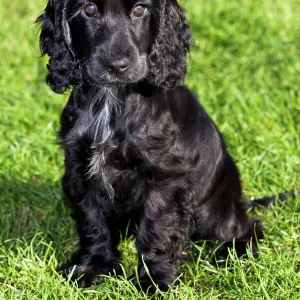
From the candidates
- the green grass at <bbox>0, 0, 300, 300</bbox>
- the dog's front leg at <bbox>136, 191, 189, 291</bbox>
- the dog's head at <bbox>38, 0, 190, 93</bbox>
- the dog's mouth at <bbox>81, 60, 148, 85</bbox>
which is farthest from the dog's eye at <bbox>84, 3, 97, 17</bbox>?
the green grass at <bbox>0, 0, 300, 300</bbox>

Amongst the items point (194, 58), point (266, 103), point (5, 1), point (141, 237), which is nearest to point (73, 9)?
point (141, 237)

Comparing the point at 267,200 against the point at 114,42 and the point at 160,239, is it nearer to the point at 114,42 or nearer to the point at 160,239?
the point at 160,239

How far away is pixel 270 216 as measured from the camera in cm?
493

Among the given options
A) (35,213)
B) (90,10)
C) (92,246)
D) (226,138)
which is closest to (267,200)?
(226,138)

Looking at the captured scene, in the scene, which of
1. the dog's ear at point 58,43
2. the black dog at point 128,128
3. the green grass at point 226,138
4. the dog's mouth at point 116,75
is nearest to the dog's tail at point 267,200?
the green grass at point 226,138

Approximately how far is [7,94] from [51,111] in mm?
569

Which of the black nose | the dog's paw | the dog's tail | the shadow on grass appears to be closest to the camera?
the black nose

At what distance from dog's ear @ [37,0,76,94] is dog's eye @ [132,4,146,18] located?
16.9 inches

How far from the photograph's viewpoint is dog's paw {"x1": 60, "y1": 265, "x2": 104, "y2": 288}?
4371 mm

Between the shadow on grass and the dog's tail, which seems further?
the dog's tail

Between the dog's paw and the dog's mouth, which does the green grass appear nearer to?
the dog's paw

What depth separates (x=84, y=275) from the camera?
4406 millimetres

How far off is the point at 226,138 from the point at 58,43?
2.14 m

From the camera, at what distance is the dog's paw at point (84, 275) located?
4.37 meters
